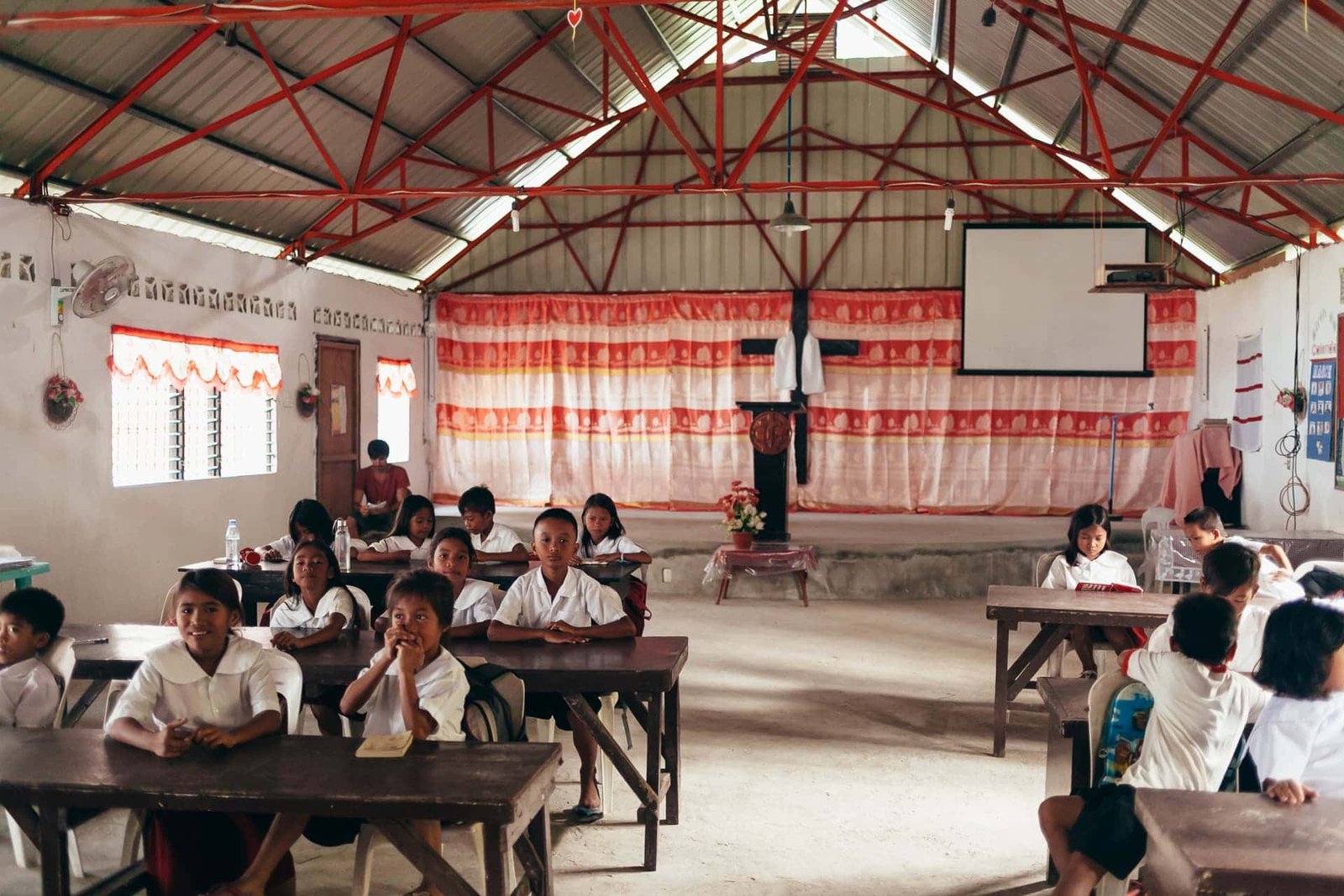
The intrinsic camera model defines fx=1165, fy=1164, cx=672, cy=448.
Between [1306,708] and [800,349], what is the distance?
1026cm

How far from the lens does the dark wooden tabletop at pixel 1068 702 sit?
3.37 m

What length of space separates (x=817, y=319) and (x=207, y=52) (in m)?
7.10

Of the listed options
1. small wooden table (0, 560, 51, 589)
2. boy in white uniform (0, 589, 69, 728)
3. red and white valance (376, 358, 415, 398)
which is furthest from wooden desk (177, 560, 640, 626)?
red and white valance (376, 358, 415, 398)

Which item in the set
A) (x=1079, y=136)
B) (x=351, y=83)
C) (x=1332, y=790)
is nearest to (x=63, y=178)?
(x=351, y=83)

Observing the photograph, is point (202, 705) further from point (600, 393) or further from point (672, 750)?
point (600, 393)

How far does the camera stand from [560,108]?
33.6 ft

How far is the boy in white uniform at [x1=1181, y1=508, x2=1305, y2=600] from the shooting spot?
443 centimetres

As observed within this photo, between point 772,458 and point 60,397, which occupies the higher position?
point 60,397

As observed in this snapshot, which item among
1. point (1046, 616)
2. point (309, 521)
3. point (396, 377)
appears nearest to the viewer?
point (1046, 616)

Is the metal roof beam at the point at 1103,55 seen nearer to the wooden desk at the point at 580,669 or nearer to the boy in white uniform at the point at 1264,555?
the boy in white uniform at the point at 1264,555

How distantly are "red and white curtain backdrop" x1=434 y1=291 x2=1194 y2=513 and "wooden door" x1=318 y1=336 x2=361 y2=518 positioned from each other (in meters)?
2.05

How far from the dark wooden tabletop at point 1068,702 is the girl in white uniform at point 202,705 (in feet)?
7.19

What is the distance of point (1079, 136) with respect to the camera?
37.0 ft

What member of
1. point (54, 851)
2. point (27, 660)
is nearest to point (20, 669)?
point (27, 660)
